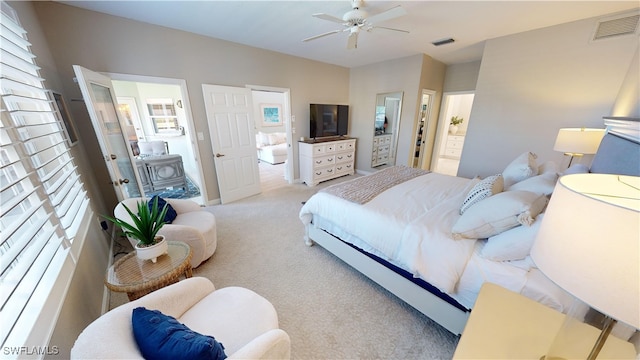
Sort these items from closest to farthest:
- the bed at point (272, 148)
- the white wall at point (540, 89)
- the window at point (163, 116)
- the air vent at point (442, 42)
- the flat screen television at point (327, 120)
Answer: the white wall at point (540, 89) < the air vent at point (442, 42) < the flat screen television at point (327, 120) < the window at point (163, 116) < the bed at point (272, 148)

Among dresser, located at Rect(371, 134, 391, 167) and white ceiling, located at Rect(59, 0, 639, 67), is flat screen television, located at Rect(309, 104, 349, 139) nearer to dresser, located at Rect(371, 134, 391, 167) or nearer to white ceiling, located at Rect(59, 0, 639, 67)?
dresser, located at Rect(371, 134, 391, 167)

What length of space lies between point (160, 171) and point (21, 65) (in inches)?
99.9

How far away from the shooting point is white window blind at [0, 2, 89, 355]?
0.83 meters

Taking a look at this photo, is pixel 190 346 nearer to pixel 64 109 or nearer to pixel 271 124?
pixel 64 109

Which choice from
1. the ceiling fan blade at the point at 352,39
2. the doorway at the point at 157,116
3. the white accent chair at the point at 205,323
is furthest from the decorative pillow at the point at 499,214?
the doorway at the point at 157,116

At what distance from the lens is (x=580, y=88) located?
250cm

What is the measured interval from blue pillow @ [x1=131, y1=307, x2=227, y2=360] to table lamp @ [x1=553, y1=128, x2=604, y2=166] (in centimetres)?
345

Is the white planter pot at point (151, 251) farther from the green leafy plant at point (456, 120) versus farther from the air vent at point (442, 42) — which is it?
the green leafy plant at point (456, 120)

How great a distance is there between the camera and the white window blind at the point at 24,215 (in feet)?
2.73

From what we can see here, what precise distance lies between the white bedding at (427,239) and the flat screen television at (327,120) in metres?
2.68

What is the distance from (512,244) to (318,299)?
1426 mm

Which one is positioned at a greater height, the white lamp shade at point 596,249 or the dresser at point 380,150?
the white lamp shade at point 596,249

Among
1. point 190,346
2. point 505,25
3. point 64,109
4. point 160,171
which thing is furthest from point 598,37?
point 160,171

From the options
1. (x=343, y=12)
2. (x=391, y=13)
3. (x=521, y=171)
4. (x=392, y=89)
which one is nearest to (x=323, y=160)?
(x=392, y=89)
